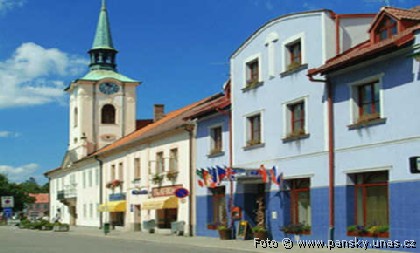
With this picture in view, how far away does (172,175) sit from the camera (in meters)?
39.8

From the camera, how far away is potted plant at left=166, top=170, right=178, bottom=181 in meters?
39.6

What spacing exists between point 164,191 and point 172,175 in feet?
6.20

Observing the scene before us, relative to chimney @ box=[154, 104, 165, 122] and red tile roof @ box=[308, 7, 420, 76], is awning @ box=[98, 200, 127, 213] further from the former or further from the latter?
red tile roof @ box=[308, 7, 420, 76]

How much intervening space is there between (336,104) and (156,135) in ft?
61.3

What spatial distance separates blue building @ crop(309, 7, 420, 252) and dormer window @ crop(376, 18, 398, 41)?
0.11ft

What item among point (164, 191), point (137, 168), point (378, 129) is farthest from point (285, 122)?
point (137, 168)

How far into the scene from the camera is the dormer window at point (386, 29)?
77.6 ft

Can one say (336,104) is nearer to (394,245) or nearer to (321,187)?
(321,187)

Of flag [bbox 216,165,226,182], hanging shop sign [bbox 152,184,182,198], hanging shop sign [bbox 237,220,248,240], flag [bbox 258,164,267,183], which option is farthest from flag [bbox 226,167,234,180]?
hanging shop sign [bbox 152,184,182,198]

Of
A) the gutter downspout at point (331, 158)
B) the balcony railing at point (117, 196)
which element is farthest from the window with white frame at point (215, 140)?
the balcony railing at point (117, 196)

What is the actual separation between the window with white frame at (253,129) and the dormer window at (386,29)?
7718 mm

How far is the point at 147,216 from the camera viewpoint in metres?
44.8

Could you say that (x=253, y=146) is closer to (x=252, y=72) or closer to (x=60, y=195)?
(x=252, y=72)

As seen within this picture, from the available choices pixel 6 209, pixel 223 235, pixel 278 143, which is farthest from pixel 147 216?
pixel 6 209
